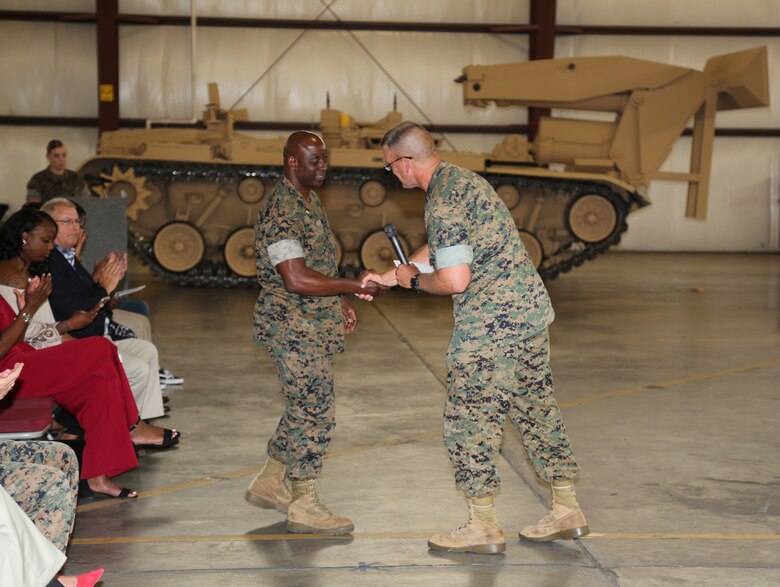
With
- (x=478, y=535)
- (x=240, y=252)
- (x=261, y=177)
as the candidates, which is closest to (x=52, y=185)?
(x=240, y=252)

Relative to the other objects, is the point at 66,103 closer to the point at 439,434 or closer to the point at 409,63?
the point at 409,63

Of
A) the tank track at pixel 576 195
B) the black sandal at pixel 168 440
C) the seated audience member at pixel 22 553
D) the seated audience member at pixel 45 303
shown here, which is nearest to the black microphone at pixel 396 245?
the seated audience member at pixel 45 303

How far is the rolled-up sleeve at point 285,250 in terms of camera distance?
537cm

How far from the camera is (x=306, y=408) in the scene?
5.49 m

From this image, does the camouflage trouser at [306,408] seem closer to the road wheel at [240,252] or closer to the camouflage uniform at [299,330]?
the camouflage uniform at [299,330]

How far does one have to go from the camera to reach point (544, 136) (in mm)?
17172

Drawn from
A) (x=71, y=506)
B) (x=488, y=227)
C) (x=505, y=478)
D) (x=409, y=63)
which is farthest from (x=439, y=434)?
(x=409, y=63)

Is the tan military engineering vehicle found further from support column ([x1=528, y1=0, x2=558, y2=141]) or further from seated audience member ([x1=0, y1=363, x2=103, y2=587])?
seated audience member ([x1=0, y1=363, x2=103, y2=587])

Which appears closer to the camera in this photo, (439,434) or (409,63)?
(439,434)

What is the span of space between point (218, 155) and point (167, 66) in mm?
5362

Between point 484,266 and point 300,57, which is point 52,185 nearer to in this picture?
point 300,57

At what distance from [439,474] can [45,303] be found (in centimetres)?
234

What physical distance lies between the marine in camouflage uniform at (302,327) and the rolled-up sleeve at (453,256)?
61 cm

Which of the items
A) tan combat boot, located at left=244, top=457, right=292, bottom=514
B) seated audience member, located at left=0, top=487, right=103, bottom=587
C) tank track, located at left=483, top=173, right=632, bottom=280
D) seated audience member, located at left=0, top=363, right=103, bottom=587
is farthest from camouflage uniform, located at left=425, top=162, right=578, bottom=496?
tank track, located at left=483, top=173, right=632, bottom=280
